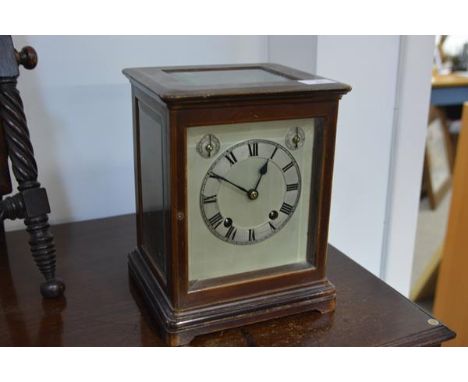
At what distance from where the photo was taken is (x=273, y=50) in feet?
3.95

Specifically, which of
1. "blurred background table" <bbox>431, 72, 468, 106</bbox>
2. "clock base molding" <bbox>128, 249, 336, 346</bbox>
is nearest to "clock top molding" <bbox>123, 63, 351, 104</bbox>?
"clock base molding" <bbox>128, 249, 336, 346</bbox>

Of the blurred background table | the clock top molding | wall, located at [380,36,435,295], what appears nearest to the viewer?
the clock top molding

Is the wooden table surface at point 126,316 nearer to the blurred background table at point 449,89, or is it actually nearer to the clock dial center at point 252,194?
the clock dial center at point 252,194

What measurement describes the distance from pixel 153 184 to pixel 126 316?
19cm

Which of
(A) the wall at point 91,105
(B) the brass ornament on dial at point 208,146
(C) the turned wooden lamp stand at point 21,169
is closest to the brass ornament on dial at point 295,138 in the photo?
(B) the brass ornament on dial at point 208,146

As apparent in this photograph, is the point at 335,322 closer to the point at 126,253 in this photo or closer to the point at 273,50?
the point at 126,253

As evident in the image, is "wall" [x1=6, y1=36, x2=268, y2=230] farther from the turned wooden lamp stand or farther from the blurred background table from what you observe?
the blurred background table

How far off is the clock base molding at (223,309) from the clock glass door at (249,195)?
4 cm

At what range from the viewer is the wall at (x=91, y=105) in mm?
1066

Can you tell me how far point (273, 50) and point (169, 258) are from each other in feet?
2.03

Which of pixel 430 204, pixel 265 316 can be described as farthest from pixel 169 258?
Answer: pixel 430 204

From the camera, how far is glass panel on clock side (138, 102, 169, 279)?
0.75 metres

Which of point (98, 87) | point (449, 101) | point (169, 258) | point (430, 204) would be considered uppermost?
point (98, 87)

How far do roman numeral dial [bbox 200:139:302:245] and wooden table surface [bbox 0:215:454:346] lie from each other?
0.44 feet
